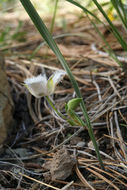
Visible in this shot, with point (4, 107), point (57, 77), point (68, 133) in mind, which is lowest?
point (68, 133)

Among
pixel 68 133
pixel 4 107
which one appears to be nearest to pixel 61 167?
pixel 68 133

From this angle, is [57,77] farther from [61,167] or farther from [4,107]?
[4,107]

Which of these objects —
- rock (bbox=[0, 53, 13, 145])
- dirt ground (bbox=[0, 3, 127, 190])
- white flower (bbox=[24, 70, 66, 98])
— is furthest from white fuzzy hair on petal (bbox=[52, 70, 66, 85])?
rock (bbox=[0, 53, 13, 145])

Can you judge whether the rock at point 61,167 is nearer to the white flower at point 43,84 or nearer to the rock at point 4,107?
the white flower at point 43,84

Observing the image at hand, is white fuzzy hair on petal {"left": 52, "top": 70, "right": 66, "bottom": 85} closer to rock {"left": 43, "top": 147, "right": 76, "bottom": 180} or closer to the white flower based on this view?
the white flower

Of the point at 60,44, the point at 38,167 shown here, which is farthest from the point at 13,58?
the point at 38,167

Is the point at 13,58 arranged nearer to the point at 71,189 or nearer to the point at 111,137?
the point at 111,137
